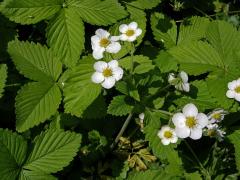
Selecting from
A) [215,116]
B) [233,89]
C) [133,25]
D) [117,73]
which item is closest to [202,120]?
[215,116]

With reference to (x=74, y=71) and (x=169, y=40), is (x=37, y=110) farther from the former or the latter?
(x=169, y=40)

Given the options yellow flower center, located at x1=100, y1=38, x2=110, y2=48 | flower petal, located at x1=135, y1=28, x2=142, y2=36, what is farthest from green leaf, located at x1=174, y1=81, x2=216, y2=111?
yellow flower center, located at x1=100, y1=38, x2=110, y2=48

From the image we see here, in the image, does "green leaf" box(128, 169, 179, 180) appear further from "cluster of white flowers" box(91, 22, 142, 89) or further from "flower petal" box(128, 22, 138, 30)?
"flower petal" box(128, 22, 138, 30)

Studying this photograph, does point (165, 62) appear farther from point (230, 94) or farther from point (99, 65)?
point (99, 65)

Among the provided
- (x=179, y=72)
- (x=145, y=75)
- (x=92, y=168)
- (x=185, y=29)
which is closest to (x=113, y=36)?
(x=145, y=75)

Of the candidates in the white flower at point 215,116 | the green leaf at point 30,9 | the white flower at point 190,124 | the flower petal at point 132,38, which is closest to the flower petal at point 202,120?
the white flower at point 190,124
